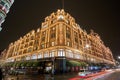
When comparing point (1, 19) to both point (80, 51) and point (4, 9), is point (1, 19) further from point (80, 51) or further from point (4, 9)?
point (80, 51)

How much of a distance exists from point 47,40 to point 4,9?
66.9 feet

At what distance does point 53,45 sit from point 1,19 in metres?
22.3

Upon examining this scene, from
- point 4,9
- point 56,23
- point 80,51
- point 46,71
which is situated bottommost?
point 46,71

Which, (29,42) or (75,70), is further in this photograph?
(29,42)

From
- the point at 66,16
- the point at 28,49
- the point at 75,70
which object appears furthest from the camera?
the point at 28,49

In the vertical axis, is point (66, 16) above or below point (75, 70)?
above

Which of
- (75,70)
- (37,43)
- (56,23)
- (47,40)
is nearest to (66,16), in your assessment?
(56,23)

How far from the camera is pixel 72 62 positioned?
47969 millimetres

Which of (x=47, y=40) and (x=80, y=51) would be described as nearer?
(x=47, y=40)

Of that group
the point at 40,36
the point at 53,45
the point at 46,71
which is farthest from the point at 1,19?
the point at 46,71

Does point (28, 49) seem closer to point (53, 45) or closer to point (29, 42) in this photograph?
point (29, 42)

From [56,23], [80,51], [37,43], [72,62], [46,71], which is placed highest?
[56,23]

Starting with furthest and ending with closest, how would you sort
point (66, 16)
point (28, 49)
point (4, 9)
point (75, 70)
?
point (28, 49), point (66, 16), point (75, 70), point (4, 9)

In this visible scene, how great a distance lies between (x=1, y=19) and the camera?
48781mm
